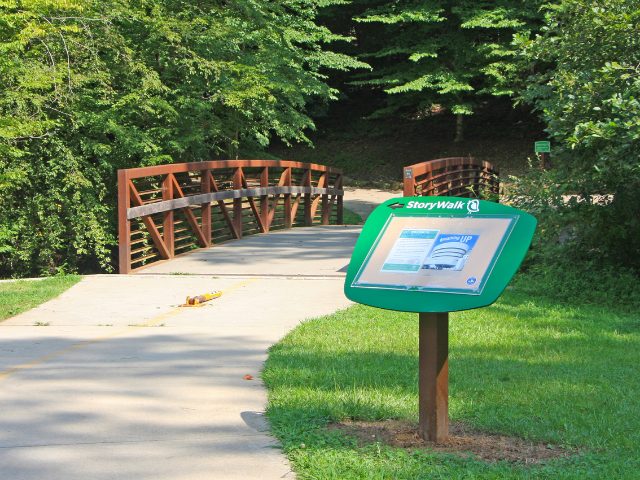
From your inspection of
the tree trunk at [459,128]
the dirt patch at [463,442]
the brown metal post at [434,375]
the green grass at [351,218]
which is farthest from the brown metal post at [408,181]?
the tree trunk at [459,128]

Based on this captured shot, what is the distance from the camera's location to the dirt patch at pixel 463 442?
189 inches

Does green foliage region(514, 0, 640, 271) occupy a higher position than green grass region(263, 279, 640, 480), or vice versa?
green foliage region(514, 0, 640, 271)

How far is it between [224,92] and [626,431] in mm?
14792

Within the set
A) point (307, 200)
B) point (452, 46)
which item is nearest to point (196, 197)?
point (307, 200)

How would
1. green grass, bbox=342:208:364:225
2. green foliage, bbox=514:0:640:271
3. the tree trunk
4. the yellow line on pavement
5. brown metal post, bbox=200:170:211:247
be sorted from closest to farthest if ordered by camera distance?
the yellow line on pavement
green foliage, bbox=514:0:640:271
brown metal post, bbox=200:170:211:247
green grass, bbox=342:208:364:225
the tree trunk

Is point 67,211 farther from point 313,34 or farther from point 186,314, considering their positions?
point 313,34

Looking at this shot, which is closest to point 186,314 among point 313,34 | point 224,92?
point 224,92

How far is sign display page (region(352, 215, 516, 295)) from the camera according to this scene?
4.68m

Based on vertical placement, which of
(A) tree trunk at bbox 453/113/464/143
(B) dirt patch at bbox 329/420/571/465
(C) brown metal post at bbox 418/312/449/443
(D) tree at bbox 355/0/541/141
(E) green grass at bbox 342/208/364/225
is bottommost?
(E) green grass at bbox 342/208/364/225

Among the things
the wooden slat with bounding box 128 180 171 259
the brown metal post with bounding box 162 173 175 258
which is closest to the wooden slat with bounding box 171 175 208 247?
the brown metal post with bounding box 162 173 175 258

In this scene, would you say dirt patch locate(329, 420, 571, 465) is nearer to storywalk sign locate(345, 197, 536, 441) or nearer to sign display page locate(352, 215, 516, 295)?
storywalk sign locate(345, 197, 536, 441)

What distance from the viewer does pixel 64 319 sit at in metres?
9.38

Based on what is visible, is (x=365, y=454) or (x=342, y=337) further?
(x=342, y=337)

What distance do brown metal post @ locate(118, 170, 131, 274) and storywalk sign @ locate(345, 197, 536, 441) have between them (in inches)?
324
